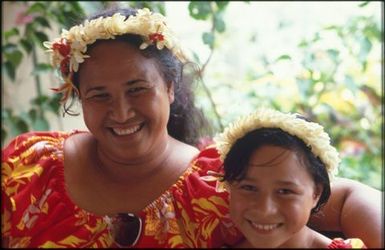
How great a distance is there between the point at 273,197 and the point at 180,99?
53cm

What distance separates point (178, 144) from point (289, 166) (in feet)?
1.46

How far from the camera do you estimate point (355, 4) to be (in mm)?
1994

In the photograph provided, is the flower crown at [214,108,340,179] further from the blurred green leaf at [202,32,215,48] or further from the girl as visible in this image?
the blurred green leaf at [202,32,215,48]

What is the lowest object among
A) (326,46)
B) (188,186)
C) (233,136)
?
(188,186)

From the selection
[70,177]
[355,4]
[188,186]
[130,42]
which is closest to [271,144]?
[188,186]

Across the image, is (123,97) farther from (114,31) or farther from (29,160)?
(29,160)

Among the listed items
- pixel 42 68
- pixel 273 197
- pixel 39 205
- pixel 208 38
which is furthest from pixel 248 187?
pixel 42 68

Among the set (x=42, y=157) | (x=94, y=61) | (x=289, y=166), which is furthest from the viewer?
(x=42, y=157)

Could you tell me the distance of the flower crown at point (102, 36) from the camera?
1163 millimetres

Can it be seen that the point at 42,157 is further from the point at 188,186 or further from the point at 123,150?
the point at 188,186

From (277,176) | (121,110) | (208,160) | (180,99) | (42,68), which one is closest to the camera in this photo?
(277,176)

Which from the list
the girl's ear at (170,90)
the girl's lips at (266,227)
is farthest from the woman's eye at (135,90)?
the girl's lips at (266,227)

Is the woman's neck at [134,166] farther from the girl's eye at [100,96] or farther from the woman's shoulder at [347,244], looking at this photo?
the woman's shoulder at [347,244]

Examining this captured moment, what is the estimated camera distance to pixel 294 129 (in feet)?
3.28
